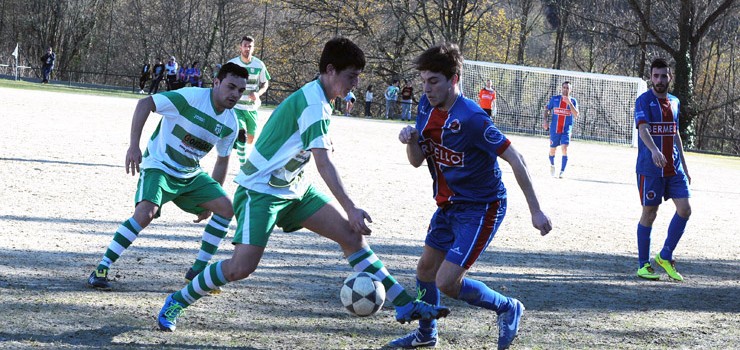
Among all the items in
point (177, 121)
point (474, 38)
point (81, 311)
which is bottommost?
point (81, 311)

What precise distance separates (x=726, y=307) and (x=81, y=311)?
15.7ft

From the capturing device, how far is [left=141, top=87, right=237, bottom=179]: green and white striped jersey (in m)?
6.36

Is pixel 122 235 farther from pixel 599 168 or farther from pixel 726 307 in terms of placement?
pixel 599 168

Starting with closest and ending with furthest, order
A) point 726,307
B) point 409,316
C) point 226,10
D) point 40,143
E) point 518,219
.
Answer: point 409,316, point 726,307, point 518,219, point 40,143, point 226,10

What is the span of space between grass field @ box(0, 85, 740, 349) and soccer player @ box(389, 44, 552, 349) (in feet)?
1.51

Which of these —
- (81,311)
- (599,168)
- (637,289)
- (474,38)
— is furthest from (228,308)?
(474,38)

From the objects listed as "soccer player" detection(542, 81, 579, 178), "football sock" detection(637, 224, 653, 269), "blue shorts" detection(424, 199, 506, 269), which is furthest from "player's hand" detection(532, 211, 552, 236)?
"soccer player" detection(542, 81, 579, 178)

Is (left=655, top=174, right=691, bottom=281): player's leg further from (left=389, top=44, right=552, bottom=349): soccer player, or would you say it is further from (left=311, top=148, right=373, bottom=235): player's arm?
(left=311, top=148, right=373, bottom=235): player's arm

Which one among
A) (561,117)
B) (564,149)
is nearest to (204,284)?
(564,149)

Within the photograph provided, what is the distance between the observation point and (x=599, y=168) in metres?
21.9

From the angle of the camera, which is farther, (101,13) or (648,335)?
(101,13)

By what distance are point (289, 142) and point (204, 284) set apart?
2.95ft

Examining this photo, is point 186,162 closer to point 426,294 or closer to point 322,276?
point 322,276

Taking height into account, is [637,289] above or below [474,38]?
below
